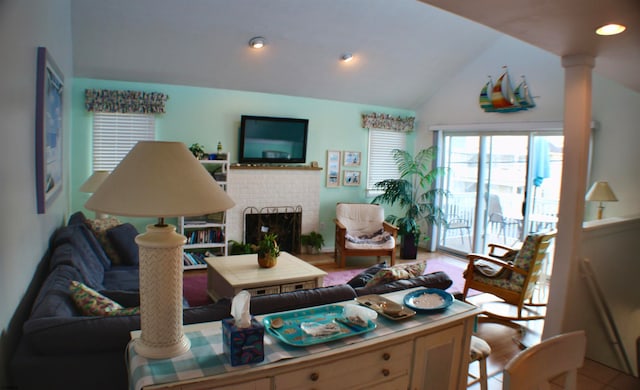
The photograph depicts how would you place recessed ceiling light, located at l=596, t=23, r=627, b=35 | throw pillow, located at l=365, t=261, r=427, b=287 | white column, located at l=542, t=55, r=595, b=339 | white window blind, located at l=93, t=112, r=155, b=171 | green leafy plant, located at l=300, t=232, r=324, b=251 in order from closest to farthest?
recessed ceiling light, located at l=596, t=23, r=627, b=35, throw pillow, located at l=365, t=261, r=427, b=287, white column, located at l=542, t=55, r=595, b=339, white window blind, located at l=93, t=112, r=155, b=171, green leafy plant, located at l=300, t=232, r=324, b=251

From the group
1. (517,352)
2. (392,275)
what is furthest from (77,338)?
(517,352)

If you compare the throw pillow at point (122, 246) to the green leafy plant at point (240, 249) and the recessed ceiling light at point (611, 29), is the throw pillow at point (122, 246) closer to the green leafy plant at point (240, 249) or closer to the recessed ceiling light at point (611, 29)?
the green leafy plant at point (240, 249)

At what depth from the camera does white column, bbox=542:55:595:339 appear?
10.6 ft

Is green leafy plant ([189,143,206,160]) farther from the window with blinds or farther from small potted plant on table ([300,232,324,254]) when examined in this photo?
the window with blinds

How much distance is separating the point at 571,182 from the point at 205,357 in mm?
2877

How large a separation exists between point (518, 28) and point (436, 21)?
10.0 ft

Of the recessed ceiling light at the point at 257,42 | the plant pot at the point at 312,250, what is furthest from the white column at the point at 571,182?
the plant pot at the point at 312,250

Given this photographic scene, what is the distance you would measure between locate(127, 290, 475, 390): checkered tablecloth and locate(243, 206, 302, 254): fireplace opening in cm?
443

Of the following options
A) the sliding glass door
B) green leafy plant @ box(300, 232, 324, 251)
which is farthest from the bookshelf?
the sliding glass door

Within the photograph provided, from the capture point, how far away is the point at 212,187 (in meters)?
1.67

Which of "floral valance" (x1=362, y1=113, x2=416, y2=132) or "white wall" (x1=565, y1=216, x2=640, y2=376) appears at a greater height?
"floral valance" (x1=362, y1=113, x2=416, y2=132)

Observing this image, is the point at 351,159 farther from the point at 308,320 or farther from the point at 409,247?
the point at 308,320

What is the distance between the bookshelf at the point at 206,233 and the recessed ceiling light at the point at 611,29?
4.31 m

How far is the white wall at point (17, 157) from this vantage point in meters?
1.88
